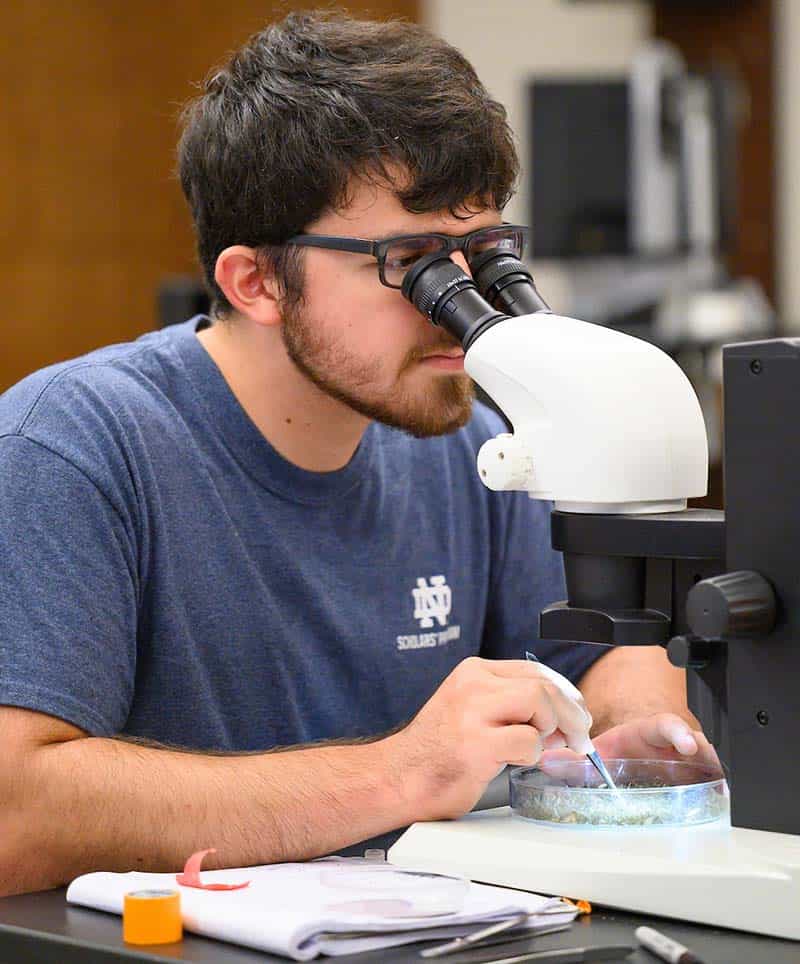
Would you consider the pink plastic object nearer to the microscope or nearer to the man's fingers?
the microscope

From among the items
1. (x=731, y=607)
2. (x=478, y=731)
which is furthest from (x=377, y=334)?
(x=731, y=607)

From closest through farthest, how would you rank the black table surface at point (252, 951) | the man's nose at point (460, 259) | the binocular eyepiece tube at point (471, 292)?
the black table surface at point (252, 951) → the binocular eyepiece tube at point (471, 292) → the man's nose at point (460, 259)

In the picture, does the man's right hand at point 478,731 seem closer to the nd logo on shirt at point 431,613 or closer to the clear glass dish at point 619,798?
the clear glass dish at point 619,798

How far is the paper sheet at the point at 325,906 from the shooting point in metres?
1.11

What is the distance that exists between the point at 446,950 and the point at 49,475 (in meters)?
0.67

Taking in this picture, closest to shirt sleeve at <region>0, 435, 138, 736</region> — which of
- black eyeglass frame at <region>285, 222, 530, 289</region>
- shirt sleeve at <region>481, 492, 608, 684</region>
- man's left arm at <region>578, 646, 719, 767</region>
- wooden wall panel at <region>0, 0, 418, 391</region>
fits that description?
black eyeglass frame at <region>285, 222, 530, 289</region>

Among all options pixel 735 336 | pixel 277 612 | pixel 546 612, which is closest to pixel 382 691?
pixel 277 612

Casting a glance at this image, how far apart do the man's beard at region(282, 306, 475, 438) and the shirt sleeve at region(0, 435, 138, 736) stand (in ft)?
0.97

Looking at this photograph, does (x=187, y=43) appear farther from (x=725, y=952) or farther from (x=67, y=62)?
(x=725, y=952)

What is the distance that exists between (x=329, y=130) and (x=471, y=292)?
0.33m

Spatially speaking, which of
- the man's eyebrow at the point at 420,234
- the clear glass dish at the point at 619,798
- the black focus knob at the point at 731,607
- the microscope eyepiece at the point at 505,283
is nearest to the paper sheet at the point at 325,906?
the clear glass dish at the point at 619,798

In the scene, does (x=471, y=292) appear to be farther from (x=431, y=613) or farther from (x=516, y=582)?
(x=516, y=582)

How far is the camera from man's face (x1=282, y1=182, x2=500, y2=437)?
166 centimetres

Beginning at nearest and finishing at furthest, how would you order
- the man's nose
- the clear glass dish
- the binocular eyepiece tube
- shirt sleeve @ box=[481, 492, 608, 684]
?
the clear glass dish < the binocular eyepiece tube < the man's nose < shirt sleeve @ box=[481, 492, 608, 684]
